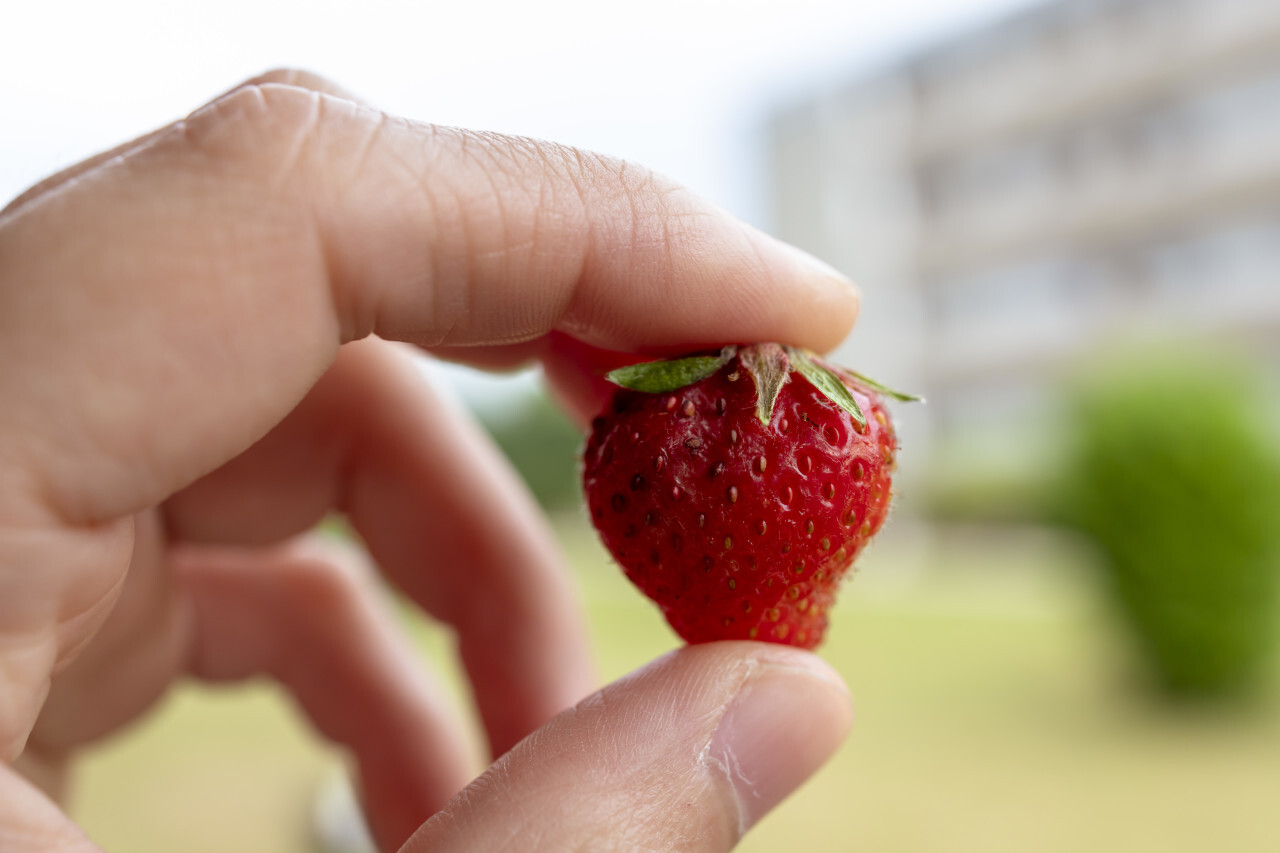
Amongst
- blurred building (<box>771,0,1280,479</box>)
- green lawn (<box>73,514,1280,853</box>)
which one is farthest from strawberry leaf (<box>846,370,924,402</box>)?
blurred building (<box>771,0,1280,479</box>)

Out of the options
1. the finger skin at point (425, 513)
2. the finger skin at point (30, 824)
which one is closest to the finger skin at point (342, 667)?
the finger skin at point (425, 513)

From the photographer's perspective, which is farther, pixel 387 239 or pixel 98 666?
pixel 98 666

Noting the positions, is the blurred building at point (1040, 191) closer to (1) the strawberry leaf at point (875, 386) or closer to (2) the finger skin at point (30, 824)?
(1) the strawberry leaf at point (875, 386)

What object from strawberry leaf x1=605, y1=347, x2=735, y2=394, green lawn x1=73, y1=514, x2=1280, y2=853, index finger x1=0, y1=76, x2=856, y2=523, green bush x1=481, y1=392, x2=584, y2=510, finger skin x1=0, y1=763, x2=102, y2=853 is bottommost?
green bush x1=481, y1=392, x2=584, y2=510

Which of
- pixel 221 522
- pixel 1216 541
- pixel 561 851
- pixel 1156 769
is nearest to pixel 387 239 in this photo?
pixel 561 851

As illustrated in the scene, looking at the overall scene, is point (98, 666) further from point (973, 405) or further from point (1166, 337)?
point (973, 405)

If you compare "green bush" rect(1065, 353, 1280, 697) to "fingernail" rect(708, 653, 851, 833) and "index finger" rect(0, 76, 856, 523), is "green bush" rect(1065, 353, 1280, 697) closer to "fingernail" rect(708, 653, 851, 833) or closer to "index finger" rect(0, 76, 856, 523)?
"fingernail" rect(708, 653, 851, 833)

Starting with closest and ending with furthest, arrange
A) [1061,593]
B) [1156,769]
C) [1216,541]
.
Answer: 1. [1156,769]
2. [1216,541]
3. [1061,593]
